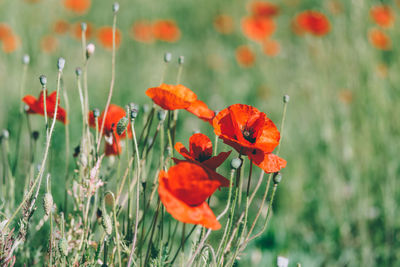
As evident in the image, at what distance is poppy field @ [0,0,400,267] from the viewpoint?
89 cm

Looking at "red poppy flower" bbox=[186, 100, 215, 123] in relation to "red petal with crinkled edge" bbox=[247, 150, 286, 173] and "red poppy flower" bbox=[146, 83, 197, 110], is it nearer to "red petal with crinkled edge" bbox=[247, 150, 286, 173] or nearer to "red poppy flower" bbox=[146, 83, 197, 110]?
"red poppy flower" bbox=[146, 83, 197, 110]

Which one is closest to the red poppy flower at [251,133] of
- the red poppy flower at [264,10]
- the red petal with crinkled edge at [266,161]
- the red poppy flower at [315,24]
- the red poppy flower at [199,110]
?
the red petal with crinkled edge at [266,161]

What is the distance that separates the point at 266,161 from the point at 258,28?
9.60ft

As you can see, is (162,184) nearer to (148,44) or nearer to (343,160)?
(343,160)

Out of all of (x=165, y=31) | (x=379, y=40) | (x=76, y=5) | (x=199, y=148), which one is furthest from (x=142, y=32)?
(x=199, y=148)

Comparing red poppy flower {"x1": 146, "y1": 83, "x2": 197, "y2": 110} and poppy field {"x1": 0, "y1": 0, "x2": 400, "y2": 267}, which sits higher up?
red poppy flower {"x1": 146, "y1": 83, "x2": 197, "y2": 110}

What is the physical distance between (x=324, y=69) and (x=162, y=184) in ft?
7.96

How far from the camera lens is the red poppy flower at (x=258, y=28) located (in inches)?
139

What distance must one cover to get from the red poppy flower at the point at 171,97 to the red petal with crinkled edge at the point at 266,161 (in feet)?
0.65

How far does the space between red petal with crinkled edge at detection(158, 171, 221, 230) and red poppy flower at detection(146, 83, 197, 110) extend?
20 cm

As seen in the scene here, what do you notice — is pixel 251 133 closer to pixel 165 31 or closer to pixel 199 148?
pixel 199 148

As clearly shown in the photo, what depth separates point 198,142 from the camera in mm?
915

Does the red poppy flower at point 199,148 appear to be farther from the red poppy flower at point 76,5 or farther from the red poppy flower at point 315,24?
the red poppy flower at point 76,5

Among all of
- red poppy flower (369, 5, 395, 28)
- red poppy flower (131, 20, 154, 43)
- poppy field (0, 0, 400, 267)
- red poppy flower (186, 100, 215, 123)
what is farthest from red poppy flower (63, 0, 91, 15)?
red poppy flower (186, 100, 215, 123)
